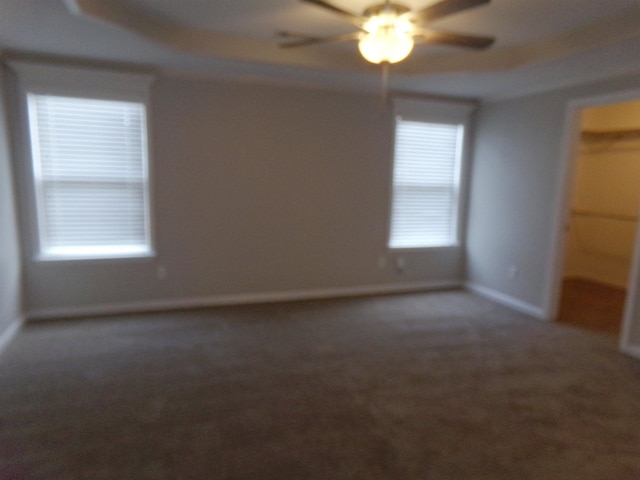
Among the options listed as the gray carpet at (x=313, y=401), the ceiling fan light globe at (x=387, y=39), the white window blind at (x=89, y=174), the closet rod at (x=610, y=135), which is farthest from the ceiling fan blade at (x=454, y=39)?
the closet rod at (x=610, y=135)

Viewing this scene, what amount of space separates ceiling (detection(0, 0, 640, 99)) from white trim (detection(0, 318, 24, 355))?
2.26m

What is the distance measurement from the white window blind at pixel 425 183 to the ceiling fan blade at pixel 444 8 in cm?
268

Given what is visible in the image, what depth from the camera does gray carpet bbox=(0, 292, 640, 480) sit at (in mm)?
2057

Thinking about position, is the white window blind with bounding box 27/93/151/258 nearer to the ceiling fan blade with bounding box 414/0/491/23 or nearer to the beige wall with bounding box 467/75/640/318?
the ceiling fan blade with bounding box 414/0/491/23

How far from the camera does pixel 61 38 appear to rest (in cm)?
310

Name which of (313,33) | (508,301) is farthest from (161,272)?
(508,301)

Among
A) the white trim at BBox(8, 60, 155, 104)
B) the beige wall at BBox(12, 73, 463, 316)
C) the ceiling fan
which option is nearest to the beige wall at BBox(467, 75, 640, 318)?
the beige wall at BBox(12, 73, 463, 316)

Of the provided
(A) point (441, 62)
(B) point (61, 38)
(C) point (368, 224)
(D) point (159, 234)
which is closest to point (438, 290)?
(C) point (368, 224)

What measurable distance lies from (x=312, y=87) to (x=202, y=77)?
44.4 inches

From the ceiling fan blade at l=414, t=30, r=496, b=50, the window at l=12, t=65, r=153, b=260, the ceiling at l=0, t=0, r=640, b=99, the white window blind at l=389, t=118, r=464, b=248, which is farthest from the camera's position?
the white window blind at l=389, t=118, r=464, b=248

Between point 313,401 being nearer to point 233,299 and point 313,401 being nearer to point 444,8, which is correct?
point 233,299

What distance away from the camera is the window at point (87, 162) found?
3.69 m

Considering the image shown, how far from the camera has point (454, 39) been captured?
2379mm

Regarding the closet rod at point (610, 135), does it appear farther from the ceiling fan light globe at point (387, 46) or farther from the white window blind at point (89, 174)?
the white window blind at point (89, 174)
